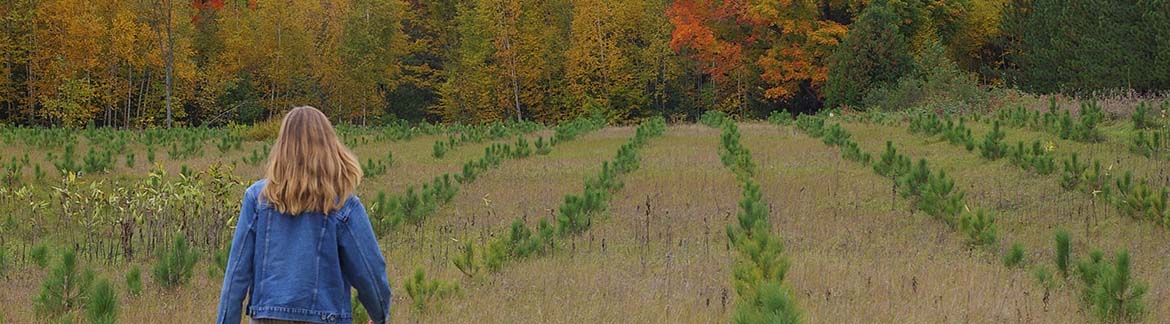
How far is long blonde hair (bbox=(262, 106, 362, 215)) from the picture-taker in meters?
3.21

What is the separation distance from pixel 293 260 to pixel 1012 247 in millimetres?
5117

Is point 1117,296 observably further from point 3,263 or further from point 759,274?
point 3,263

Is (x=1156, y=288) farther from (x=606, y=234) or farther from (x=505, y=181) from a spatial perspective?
(x=505, y=181)

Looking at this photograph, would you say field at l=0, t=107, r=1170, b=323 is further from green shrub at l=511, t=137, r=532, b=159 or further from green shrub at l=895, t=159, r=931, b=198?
green shrub at l=511, t=137, r=532, b=159

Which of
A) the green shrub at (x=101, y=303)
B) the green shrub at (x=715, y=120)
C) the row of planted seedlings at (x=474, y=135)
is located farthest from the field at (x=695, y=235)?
the green shrub at (x=715, y=120)

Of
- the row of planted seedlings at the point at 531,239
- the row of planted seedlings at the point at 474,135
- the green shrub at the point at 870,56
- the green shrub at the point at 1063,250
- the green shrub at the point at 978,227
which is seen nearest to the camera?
the green shrub at the point at 1063,250

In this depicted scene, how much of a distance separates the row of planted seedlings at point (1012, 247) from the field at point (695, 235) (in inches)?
0.7

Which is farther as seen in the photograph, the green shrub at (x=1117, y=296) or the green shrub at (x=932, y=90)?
the green shrub at (x=932, y=90)

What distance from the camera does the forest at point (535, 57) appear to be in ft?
95.1

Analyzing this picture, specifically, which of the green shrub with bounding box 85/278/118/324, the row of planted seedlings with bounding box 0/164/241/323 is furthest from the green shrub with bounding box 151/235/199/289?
the green shrub with bounding box 85/278/118/324

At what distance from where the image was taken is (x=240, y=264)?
3348 millimetres

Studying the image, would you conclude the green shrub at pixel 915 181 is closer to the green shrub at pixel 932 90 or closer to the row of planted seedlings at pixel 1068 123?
the row of planted seedlings at pixel 1068 123

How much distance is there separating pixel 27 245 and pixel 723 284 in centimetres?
593

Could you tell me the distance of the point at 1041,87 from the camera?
94.1 ft
